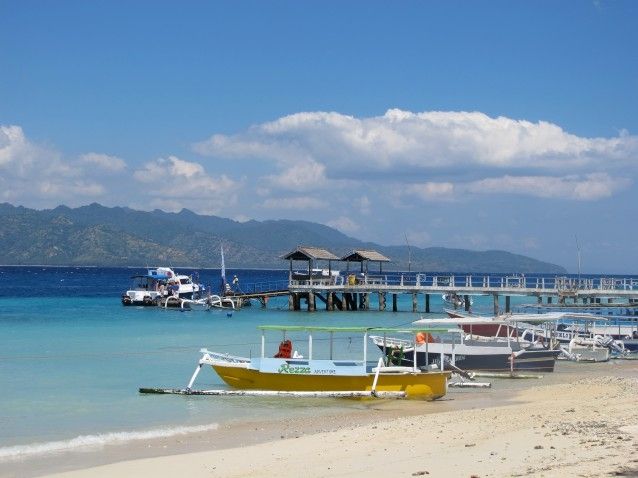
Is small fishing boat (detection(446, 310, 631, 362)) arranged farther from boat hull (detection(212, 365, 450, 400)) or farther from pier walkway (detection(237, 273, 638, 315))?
pier walkway (detection(237, 273, 638, 315))

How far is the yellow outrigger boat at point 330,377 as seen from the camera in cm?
2261

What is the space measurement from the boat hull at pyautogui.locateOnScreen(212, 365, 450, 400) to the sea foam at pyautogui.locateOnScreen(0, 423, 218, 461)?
4.74 m

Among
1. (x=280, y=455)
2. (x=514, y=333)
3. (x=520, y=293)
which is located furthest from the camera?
(x=520, y=293)

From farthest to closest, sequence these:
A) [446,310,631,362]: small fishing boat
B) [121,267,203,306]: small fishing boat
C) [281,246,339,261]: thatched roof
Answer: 1. [121,267,203,306]: small fishing boat
2. [281,246,339,261]: thatched roof
3. [446,310,631,362]: small fishing boat

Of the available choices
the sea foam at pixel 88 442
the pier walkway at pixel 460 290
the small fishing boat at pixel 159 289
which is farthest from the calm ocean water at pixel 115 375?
the small fishing boat at pixel 159 289

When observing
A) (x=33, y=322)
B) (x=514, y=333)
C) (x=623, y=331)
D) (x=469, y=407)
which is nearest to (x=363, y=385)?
(x=469, y=407)

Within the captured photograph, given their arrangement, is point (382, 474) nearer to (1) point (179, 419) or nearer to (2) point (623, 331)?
(1) point (179, 419)

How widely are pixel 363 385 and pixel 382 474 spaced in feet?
35.2

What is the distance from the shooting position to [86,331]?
4428 centimetres

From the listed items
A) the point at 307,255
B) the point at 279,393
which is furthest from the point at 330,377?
the point at 307,255

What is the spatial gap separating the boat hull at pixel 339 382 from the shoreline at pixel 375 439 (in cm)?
53

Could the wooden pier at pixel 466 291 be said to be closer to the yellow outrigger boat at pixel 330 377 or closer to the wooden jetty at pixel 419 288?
the wooden jetty at pixel 419 288

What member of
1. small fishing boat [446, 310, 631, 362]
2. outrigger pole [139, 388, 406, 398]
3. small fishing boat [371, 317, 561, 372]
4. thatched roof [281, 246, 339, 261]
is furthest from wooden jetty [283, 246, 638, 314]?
outrigger pole [139, 388, 406, 398]

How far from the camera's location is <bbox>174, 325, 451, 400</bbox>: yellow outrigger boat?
22609 mm
